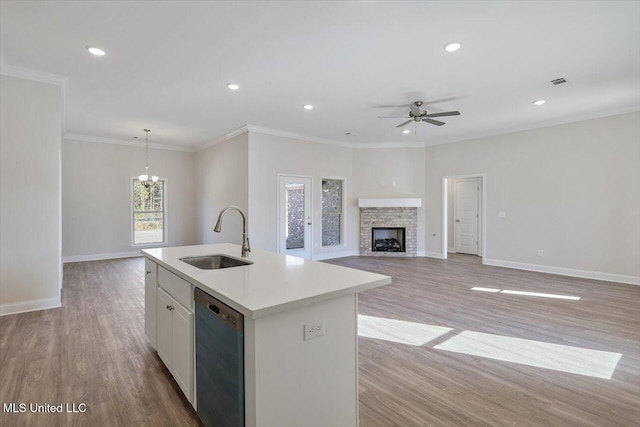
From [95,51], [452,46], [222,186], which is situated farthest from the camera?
[222,186]

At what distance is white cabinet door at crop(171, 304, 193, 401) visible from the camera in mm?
1862

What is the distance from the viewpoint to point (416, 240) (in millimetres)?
8109

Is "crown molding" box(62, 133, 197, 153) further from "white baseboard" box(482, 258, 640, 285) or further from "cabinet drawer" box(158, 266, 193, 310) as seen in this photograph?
"white baseboard" box(482, 258, 640, 285)

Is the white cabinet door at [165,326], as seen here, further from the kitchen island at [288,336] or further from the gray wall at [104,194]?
the gray wall at [104,194]

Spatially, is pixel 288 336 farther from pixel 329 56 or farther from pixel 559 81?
pixel 559 81

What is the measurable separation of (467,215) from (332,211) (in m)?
3.81

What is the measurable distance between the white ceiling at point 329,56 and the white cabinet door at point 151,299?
212 centimetres

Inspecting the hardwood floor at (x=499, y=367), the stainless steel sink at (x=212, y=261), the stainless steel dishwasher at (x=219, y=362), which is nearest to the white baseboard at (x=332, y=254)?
the hardwood floor at (x=499, y=367)

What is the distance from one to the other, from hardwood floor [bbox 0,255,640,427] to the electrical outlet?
83cm

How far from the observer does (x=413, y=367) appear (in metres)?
2.54

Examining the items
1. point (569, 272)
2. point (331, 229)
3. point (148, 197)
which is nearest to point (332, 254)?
point (331, 229)

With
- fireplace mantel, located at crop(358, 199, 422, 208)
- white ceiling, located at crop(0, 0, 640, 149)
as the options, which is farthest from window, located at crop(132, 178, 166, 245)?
fireplace mantel, located at crop(358, 199, 422, 208)

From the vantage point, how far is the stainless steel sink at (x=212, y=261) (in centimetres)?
249

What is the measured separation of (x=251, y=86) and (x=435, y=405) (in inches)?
158
